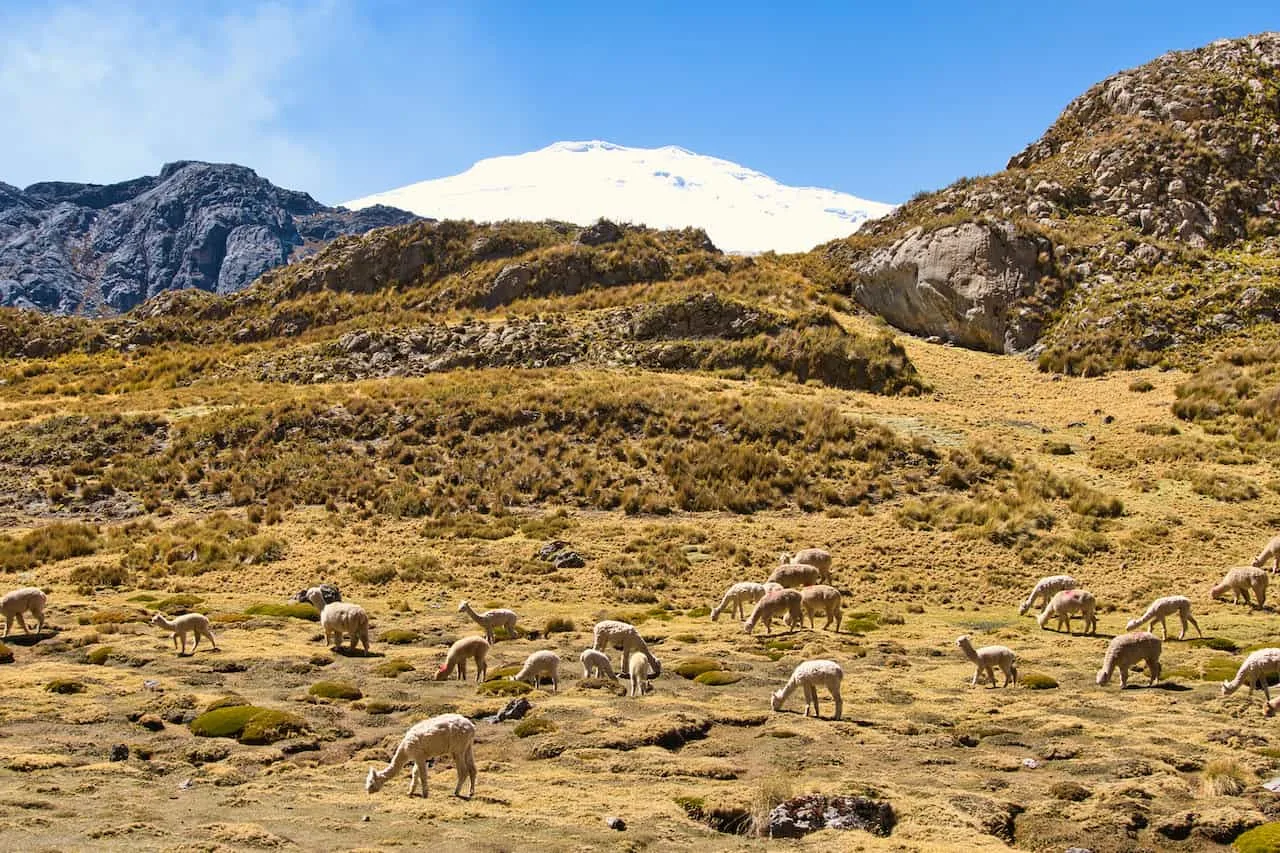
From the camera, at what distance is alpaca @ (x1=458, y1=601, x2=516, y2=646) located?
2248 cm

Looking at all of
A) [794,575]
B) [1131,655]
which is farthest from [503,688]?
[1131,655]

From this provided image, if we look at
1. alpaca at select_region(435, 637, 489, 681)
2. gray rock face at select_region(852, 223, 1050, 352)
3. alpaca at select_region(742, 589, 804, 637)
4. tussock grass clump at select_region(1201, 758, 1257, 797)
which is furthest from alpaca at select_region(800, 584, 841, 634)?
gray rock face at select_region(852, 223, 1050, 352)

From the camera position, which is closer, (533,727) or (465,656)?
(533,727)

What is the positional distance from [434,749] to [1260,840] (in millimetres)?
10276

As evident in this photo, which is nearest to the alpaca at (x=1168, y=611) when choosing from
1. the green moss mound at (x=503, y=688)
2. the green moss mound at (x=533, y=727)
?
the green moss mound at (x=503, y=688)

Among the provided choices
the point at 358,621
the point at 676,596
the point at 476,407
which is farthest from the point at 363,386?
the point at 358,621

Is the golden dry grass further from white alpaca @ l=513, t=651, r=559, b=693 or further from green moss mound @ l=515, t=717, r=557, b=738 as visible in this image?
white alpaca @ l=513, t=651, r=559, b=693

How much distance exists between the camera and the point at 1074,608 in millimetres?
24328

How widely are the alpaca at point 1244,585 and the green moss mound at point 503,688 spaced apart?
67.3 ft

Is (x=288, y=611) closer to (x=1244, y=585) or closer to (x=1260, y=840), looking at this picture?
(x=1260, y=840)

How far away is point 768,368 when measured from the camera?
63.3 meters

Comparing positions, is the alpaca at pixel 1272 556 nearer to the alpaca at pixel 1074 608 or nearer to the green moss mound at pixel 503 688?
the alpaca at pixel 1074 608

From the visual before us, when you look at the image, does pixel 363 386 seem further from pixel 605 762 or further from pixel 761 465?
pixel 605 762

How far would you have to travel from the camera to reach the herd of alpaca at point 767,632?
13203 millimetres
